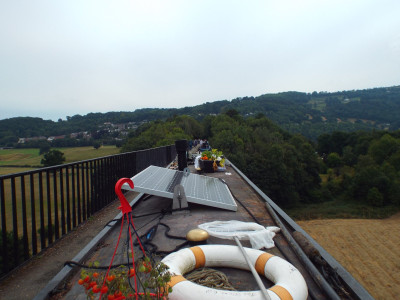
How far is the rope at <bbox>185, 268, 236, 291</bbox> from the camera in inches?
84.5

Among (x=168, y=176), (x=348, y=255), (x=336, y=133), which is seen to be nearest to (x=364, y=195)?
(x=348, y=255)

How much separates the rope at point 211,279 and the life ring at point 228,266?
116 millimetres

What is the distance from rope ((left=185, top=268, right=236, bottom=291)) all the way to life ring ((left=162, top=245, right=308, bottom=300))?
116 millimetres

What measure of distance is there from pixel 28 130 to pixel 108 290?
120ft

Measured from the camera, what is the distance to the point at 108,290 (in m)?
1.38

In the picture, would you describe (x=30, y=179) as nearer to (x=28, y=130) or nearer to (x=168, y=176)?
(x=168, y=176)

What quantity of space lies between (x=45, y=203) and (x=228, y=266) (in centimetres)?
271

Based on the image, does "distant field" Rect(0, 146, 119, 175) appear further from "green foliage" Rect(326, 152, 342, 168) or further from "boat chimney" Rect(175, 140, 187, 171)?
"green foliage" Rect(326, 152, 342, 168)

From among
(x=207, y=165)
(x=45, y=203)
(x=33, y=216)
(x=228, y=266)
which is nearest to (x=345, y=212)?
(x=207, y=165)

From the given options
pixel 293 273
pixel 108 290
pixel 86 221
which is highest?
pixel 108 290

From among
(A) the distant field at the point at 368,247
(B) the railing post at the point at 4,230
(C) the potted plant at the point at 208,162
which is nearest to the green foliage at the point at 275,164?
(A) the distant field at the point at 368,247

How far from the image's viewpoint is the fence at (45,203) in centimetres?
300

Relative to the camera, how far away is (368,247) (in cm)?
2958

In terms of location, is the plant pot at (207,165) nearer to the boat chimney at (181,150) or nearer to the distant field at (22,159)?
the boat chimney at (181,150)
